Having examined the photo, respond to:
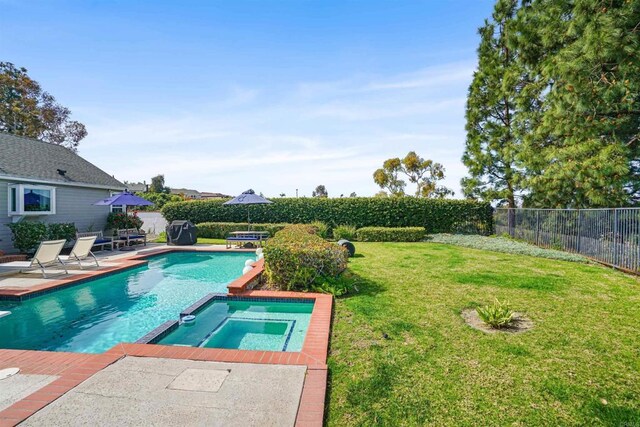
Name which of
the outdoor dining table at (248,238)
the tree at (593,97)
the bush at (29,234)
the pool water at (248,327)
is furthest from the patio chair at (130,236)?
the tree at (593,97)

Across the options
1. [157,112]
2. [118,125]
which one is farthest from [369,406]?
[118,125]

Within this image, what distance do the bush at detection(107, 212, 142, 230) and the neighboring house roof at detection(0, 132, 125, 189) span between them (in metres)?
1.78

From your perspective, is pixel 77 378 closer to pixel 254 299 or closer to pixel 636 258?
pixel 254 299

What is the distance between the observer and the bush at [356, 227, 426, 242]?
18.5 metres

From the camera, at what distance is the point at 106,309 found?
707cm

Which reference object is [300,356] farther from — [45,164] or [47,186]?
[45,164]

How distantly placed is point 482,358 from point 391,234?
48.0 feet

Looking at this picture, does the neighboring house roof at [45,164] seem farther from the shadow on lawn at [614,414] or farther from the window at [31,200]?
the shadow on lawn at [614,414]

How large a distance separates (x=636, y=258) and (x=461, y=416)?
10185mm

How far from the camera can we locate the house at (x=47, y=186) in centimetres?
1256

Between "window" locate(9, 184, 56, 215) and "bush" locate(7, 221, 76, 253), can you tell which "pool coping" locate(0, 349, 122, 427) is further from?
"window" locate(9, 184, 56, 215)

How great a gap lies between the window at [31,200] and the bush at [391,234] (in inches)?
596

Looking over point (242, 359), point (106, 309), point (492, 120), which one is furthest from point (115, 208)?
point (492, 120)

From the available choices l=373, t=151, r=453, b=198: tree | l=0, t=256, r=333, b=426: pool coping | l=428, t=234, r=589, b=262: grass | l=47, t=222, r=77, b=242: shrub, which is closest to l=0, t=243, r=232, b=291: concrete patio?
l=47, t=222, r=77, b=242: shrub
